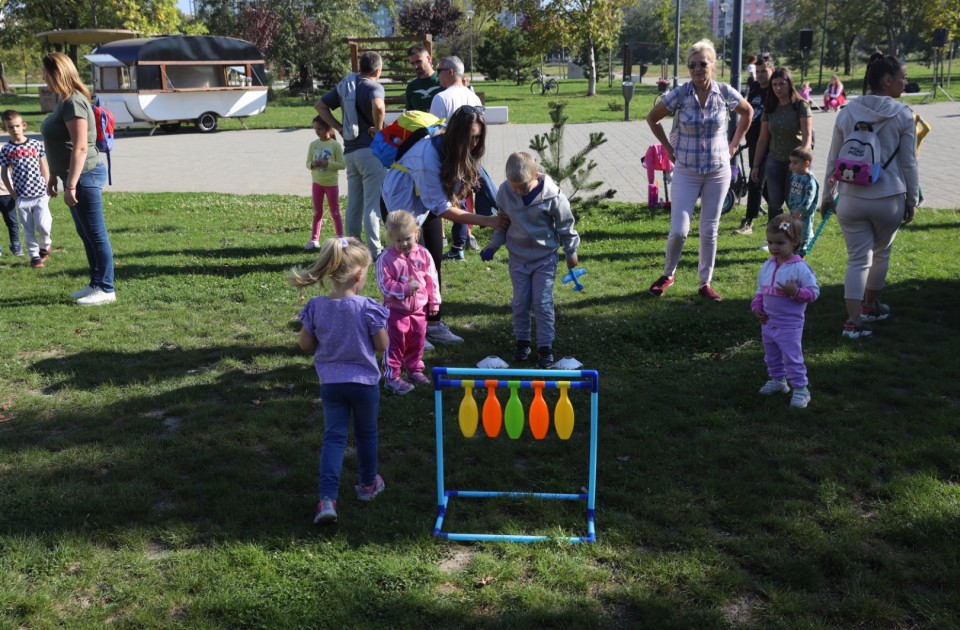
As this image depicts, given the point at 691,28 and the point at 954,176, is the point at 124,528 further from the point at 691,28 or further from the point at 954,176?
the point at 691,28

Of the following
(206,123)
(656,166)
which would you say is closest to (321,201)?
(656,166)

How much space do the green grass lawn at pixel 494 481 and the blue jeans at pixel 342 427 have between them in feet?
0.73

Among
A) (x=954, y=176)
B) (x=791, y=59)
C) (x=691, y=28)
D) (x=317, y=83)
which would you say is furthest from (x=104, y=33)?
(x=691, y=28)

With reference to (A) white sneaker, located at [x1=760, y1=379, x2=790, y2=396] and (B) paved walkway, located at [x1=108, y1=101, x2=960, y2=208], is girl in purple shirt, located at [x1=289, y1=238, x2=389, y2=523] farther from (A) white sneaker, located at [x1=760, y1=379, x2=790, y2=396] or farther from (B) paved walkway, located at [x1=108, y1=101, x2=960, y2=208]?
(B) paved walkway, located at [x1=108, y1=101, x2=960, y2=208]

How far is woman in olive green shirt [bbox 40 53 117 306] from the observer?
273 inches

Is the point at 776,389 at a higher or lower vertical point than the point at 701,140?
lower

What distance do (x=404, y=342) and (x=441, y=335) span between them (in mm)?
870

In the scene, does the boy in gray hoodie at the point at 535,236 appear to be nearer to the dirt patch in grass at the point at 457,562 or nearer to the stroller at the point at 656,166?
the dirt patch in grass at the point at 457,562

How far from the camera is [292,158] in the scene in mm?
19141

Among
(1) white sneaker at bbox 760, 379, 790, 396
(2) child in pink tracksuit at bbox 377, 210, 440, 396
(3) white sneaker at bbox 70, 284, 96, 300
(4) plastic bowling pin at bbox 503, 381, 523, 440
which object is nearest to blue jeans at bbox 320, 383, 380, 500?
(4) plastic bowling pin at bbox 503, 381, 523, 440

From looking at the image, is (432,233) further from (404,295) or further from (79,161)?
(79,161)

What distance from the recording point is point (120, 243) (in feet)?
34.0

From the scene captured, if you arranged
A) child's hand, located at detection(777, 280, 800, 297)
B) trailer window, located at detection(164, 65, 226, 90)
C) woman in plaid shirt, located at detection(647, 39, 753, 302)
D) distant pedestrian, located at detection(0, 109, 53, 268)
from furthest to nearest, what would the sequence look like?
trailer window, located at detection(164, 65, 226, 90) → distant pedestrian, located at detection(0, 109, 53, 268) → woman in plaid shirt, located at detection(647, 39, 753, 302) → child's hand, located at detection(777, 280, 800, 297)

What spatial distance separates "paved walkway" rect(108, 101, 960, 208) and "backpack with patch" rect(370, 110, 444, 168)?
707 cm
